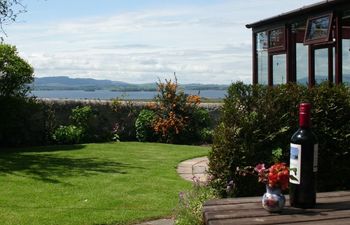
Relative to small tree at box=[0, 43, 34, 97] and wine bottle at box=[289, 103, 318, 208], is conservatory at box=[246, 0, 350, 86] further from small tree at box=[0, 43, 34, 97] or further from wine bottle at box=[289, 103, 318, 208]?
small tree at box=[0, 43, 34, 97]

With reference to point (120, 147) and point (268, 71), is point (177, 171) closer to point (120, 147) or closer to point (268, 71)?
point (268, 71)

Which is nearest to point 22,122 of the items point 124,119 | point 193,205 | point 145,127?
point 124,119

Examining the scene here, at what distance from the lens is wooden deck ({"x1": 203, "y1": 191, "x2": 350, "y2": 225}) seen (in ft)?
8.74

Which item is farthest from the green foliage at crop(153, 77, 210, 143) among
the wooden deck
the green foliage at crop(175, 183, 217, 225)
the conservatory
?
the wooden deck

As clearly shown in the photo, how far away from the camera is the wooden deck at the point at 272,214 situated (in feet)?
8.74

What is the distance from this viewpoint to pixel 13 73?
14469mm

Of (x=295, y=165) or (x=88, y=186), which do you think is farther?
(x=88, y=186)

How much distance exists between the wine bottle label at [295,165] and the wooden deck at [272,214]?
170 mm

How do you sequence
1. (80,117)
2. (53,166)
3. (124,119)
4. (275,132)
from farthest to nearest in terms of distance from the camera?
(124,119)
(80,117)
(53,166)
(275,132)

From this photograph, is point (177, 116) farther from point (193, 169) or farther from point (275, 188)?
point (275, 188)

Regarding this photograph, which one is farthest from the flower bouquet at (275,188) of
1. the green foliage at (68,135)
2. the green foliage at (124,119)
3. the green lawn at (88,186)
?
the green foliage at (124,119)

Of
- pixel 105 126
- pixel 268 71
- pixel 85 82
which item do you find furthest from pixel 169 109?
pixel 85 82

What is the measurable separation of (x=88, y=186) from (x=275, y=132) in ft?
12.9

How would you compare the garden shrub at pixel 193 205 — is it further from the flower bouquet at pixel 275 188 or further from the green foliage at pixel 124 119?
the green foliage at pixel 124 119
